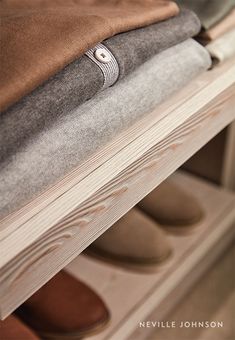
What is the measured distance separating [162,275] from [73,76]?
0.48 metres

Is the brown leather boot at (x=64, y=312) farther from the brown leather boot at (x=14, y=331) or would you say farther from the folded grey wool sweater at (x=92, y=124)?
the folded grey wool sweater at (x=92, y=124)

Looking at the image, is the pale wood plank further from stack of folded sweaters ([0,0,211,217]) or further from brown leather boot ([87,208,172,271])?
stack of folded sweaters ([0,0,211,217])

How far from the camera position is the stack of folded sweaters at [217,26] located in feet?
1.91

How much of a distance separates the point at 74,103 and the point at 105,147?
0.07m

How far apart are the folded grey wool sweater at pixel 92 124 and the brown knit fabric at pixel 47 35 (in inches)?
2.1

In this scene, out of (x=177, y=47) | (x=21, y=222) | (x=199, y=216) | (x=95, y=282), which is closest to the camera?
(x=21, y=222)

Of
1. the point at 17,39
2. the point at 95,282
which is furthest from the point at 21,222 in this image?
the point at 95,282

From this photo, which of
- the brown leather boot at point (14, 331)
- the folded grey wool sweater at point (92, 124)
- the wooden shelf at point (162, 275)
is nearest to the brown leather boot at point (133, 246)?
the wooden shelf at point (162, 275)

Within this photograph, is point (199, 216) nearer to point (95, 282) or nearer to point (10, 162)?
point (95, 282)

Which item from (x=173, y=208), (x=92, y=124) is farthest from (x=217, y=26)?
(x=173, y=208)

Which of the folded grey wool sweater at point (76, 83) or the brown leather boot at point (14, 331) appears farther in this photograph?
the brown leather boot at point (14, 331)

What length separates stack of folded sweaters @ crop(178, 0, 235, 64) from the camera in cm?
58

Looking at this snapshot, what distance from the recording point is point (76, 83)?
1.41 ft

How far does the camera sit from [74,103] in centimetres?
44
